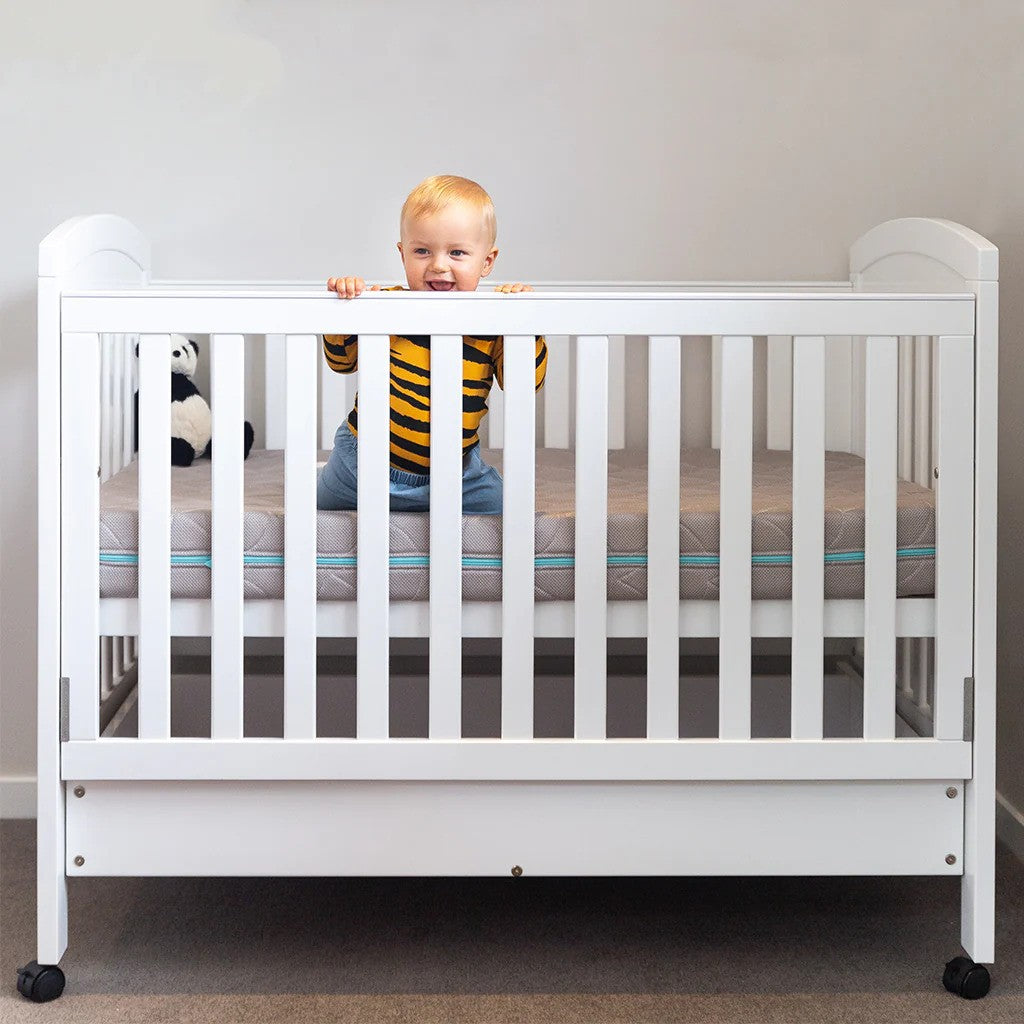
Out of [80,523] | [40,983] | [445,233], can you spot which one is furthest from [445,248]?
[40,983]

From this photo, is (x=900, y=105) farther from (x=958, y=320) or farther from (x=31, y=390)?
(x=31, y=390)

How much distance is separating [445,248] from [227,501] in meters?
0.39

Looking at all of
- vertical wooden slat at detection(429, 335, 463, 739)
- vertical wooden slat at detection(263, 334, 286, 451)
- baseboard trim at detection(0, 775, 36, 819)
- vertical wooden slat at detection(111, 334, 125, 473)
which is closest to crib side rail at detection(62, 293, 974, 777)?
vertical wooden slat at detection(429, 335, 463, 739)

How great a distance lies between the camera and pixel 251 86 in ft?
6.69

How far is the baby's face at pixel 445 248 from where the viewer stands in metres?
1.48

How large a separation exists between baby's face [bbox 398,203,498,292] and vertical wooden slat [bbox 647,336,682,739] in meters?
0.27

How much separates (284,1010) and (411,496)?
58 cm

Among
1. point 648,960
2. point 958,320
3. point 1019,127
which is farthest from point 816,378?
point 1019,127

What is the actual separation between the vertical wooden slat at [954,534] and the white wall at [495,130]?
742 mm

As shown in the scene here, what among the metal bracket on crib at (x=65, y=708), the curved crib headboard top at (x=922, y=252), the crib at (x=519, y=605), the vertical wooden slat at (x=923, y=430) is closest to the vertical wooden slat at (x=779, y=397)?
the curved crib headboard top at (x=922, y=252)

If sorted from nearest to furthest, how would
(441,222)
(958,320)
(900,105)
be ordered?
1. (958,320)
2. (441,222)
3. (900,105)

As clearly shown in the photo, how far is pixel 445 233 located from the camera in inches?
58.3

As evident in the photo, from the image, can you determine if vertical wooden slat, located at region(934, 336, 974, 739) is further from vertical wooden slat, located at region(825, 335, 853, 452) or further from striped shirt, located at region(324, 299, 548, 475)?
vertical wooden slat, located at region(825, 335, 853, 452)

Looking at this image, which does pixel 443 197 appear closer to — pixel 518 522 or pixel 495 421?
pixel 518 522
